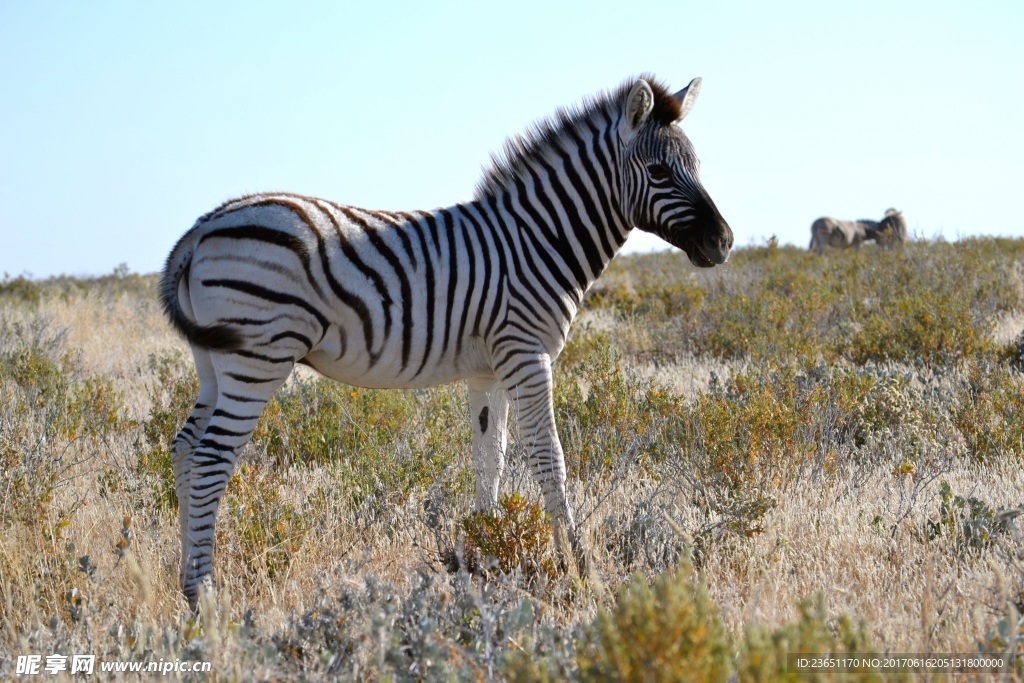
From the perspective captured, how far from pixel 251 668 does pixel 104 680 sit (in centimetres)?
55

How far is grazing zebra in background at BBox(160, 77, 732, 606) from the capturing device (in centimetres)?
374

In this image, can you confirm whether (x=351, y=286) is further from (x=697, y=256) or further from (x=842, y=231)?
(x=842, y=231)

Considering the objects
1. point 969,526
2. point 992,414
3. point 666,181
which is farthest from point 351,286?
point 992,414

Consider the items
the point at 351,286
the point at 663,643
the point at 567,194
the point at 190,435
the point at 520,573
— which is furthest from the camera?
the point at 567,194

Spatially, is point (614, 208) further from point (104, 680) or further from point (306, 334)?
point (104, 680)

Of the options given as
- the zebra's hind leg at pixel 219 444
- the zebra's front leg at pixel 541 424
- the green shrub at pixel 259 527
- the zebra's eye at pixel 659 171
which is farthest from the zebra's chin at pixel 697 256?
the green shrub at pixel 259 527

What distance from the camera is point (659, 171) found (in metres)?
4.53

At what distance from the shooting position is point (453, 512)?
4.59 metres

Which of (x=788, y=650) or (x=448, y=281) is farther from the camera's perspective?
(x=448, y=281)

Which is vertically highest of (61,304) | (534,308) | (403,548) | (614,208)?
(61,304)

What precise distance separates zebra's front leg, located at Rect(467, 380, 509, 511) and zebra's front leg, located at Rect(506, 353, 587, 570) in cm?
46

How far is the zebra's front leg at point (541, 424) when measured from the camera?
4.29m

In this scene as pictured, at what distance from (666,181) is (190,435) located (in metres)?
2.91

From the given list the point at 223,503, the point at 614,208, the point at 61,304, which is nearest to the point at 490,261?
the point at 614,208
